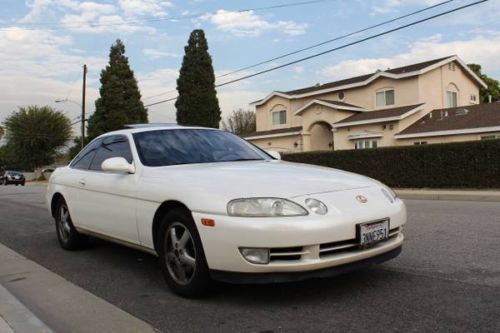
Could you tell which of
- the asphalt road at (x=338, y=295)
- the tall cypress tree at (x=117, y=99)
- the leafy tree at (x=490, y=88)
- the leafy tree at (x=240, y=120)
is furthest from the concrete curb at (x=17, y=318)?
the leafy tree at (x=240, y=120)

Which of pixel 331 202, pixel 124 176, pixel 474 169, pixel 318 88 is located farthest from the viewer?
pixel 318 88

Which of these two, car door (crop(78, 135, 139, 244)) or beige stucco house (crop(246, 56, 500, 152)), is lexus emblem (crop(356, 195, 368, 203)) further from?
beige stucco house (crop(246, 56, 500, 152))

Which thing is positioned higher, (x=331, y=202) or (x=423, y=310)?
(x=331, y=202)

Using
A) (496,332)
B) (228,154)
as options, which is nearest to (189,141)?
(228,154)

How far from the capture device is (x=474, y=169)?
18.3 meters

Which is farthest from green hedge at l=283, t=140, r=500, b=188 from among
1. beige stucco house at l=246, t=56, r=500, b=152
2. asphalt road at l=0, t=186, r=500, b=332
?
asphalt road at l=0, t=186, r=500, b=332

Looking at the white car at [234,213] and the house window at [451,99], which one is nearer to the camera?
the white car at [234,213]

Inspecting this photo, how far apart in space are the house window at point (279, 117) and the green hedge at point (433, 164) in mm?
18777

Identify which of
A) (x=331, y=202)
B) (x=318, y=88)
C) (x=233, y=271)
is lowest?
(x=233, y=271)

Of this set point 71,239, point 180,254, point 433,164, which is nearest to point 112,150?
point 71,239

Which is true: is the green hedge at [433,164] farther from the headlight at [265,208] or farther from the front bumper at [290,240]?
the headlight at [265,208]

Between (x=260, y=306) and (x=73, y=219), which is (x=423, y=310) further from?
(x=73, y=219)

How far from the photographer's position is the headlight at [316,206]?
3998 mm

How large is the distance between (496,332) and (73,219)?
485cm
